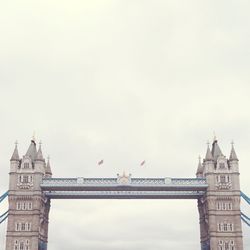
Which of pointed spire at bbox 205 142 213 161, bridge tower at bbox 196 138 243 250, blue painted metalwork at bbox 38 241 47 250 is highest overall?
pointed spire at bbox 205 142 213 161

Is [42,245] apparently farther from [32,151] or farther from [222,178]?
[222,178]

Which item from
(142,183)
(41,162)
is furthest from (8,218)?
(142,183)

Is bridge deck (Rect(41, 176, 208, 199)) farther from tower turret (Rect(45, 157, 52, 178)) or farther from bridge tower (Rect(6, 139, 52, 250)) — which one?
tower turret (Rect(45, 157, 52, 178))

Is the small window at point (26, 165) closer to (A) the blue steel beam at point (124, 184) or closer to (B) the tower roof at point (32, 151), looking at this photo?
(B) the tower roof at point (32, 151)

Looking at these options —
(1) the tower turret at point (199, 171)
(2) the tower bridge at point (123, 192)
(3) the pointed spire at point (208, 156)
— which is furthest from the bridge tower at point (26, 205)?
(1) the tower turret at point (199, 171)

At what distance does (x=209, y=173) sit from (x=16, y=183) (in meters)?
39.4

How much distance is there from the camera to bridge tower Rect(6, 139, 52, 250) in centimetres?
9456

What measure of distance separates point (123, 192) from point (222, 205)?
20810mm

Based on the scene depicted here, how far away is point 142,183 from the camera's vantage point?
98000 millimetres

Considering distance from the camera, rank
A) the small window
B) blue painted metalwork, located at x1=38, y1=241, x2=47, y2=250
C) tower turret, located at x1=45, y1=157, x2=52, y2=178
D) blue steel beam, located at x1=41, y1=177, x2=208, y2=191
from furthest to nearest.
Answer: tower turret, located at x1=45, y1=157, x2=52, y2=178
the small window
blue steel beam, located at x1=41, y1=177, x2=208, y2=191
blue painted metalwork, located at x1=38, y1=241, x2=47, y2=250

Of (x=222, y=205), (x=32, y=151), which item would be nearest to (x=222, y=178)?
(x=222, y=205)

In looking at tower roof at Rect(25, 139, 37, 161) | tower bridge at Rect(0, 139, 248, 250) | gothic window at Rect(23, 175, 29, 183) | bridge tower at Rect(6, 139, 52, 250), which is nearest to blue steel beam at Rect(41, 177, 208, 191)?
tower bridge at Rect(0, 139, 248, 250)

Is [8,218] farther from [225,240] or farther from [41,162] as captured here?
[225,240]

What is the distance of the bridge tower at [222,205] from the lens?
3716 inches
